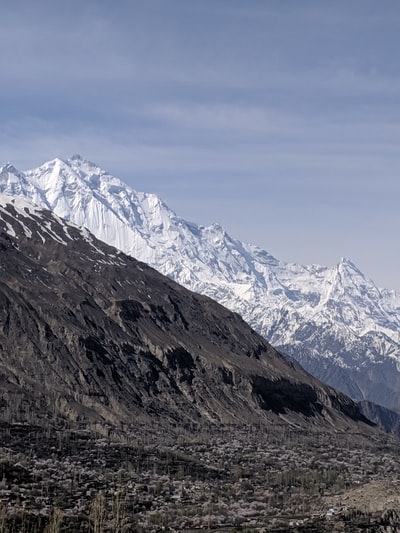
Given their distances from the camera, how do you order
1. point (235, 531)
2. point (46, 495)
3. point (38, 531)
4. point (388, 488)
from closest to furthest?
point (38, 531), point (235, 531), point (388, 488), point (46, 495)

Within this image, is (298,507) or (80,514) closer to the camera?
(80,514)

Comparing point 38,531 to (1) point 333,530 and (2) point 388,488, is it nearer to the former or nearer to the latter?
(1) point 333,530

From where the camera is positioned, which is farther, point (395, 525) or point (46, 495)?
point (46, 495)

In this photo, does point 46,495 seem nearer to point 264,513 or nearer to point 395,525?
point 264,513

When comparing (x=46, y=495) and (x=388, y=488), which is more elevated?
(x=388, y=488)

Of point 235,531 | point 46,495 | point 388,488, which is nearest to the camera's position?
point 235,531

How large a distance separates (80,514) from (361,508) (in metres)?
48.5

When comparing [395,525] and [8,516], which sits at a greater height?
[395,525]

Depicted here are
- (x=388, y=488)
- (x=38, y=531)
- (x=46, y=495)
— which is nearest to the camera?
(x=38, y=531)

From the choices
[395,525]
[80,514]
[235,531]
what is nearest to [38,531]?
[80,514]

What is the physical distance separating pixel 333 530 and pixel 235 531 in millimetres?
17573

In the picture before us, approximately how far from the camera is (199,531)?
170 meters

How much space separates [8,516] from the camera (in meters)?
163

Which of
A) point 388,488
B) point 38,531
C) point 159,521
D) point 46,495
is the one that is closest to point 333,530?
point 388,488
